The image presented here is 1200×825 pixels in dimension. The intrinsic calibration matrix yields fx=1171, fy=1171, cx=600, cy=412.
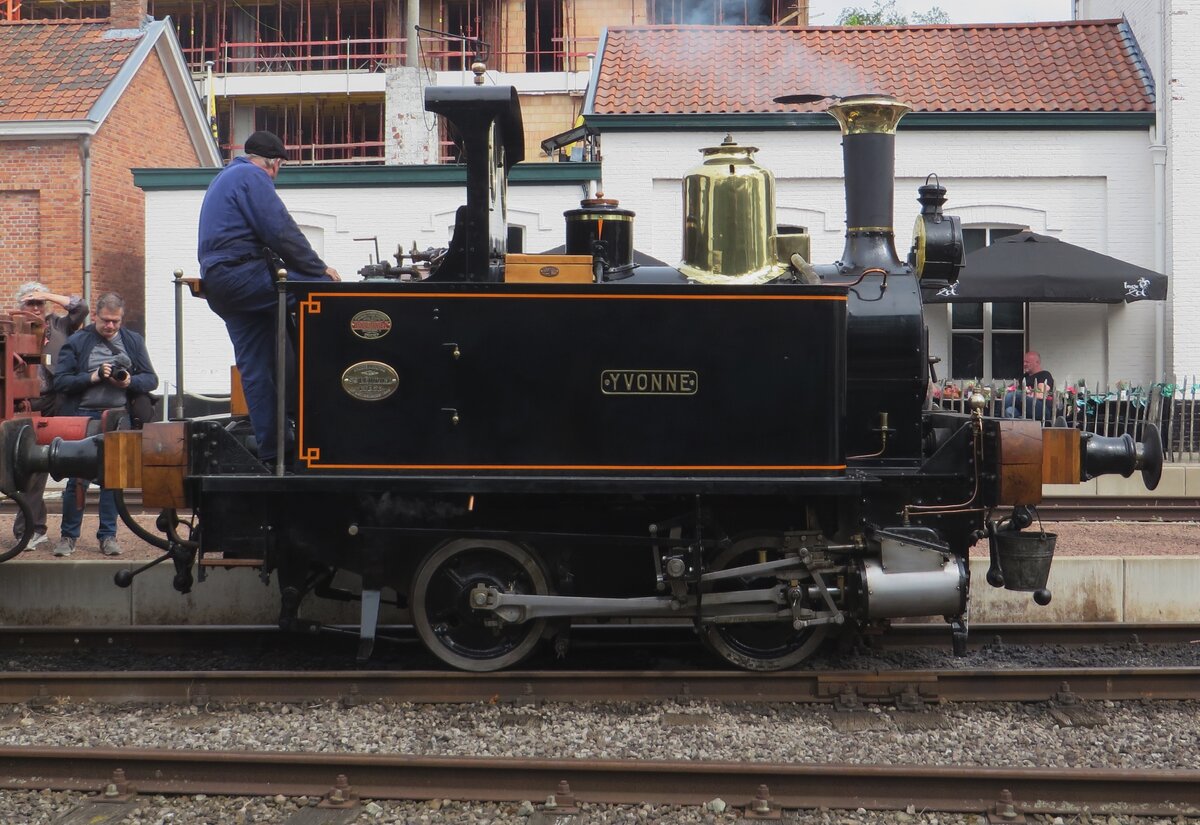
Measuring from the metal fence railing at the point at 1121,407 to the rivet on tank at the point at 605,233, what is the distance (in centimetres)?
825

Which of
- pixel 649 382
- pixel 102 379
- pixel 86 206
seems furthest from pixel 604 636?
pixel 86 206

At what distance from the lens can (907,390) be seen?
18.8 ft

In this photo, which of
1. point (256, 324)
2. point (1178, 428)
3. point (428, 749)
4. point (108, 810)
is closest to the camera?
point (108, 810)

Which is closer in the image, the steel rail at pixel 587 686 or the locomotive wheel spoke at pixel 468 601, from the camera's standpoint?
the steel rail at pixel 587 686

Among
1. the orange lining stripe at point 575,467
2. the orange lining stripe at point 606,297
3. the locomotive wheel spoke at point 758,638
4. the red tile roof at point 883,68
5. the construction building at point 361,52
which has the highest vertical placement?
the construction building at point 361,52

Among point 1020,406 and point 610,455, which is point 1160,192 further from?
point 610,455

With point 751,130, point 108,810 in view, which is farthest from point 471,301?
point 751,130

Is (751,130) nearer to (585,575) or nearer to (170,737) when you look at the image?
(585,575)

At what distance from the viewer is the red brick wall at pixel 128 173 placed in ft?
60.4

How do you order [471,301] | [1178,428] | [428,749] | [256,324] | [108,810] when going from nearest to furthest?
[108,810] < [428,749] < [471,301] < [256,324] < [1178,428]

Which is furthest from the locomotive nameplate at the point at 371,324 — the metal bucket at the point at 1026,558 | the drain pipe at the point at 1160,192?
the drain pipe at the point at 1160,192

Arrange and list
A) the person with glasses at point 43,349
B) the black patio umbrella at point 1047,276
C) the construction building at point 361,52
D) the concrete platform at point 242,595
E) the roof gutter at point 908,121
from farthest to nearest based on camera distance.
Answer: the construction building at point 361,52, the roof gutter at point 908,121, the black patio umbrella at point 1047,276, the person with glasses at point 43,349, the concrete platform at point 242,595

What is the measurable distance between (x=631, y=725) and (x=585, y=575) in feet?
2.82

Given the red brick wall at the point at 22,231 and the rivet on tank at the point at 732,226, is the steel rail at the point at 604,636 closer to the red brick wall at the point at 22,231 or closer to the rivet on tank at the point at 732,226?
the rivet on tank at the point at 732,226
